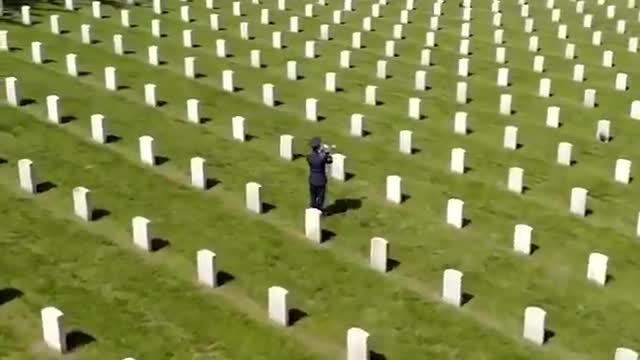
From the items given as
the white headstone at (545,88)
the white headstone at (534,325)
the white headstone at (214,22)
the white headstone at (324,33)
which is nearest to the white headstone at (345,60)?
the white headstone at (324,33)

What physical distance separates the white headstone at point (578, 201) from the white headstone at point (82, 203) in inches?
333

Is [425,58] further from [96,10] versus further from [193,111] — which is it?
[96,10]

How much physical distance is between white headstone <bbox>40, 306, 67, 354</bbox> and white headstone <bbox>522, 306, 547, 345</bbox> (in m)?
5.99

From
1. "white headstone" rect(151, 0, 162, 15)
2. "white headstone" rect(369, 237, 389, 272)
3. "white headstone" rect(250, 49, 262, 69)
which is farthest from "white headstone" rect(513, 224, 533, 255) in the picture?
"white headstone" rect(151, 0, 162, 15)

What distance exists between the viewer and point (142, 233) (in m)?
14.5

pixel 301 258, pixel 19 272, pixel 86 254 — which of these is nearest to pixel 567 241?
pixel 301 258

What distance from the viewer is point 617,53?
28344mm

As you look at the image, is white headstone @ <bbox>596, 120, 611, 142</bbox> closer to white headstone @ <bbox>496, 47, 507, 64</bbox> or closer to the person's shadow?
the person's shadow

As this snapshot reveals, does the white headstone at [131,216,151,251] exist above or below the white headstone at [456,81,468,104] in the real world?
above

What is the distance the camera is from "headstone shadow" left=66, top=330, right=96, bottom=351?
11.8 m

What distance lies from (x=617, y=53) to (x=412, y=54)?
20.8 feet

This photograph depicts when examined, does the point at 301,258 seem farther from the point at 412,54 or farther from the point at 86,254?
the point at 412,54

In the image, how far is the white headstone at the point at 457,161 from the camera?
18297mm

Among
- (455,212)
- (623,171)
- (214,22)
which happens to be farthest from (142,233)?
(214,22)
